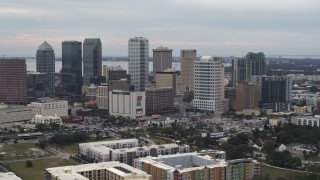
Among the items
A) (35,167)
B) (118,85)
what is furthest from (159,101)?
(35,167)

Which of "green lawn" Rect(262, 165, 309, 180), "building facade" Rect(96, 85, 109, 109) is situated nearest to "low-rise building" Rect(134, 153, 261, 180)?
"green lawn" Rect(262, 165, 309, 180)

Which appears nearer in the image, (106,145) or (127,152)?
(127,152)

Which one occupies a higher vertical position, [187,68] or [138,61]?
[138,61]

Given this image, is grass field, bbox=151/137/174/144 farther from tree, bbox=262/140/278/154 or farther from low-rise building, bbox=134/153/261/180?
low-rise building, bbox=134/153/261/180

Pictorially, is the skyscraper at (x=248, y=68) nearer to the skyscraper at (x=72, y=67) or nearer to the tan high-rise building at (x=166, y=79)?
the tan high-rise building at (x=166, y=79)

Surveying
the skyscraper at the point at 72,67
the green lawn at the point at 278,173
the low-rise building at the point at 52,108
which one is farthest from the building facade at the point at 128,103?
the green lawn at the point at 278,173

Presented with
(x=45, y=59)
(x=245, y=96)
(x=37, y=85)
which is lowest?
(x=245, y=96)

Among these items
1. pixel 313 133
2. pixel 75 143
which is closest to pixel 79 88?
pixel 75 143

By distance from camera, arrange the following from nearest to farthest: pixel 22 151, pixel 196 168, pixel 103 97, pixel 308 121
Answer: pixel 196 168 → pixel 22 151 → pixel 308 121 → pixel 103 97

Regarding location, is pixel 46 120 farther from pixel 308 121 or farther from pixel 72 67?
pixel 72 67
